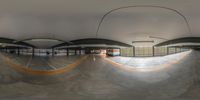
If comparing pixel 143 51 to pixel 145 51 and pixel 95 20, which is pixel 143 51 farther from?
pixel 95 20

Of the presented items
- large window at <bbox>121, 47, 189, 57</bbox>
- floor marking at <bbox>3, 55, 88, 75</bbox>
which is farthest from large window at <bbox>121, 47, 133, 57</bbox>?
floor marking at <bbox>3, 55, 88, 75</bbox>

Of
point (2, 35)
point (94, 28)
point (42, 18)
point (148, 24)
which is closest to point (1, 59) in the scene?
point (2, 35)

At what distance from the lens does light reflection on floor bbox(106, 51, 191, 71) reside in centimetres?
57

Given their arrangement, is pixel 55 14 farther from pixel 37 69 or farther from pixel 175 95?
pixel 175 95

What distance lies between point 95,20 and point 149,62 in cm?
23

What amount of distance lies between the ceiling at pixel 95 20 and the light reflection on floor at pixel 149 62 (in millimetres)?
72

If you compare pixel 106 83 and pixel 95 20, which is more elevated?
pixel 95 20

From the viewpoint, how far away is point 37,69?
0.56 meters

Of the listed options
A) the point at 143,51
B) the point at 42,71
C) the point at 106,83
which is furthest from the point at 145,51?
the point at 42,71

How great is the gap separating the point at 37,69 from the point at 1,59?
11cm

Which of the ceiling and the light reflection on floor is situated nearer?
the ceiling

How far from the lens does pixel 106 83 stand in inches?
21.2

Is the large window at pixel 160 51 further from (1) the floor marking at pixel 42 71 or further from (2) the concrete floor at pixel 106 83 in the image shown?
(1) the floor marking at pixel 42 71

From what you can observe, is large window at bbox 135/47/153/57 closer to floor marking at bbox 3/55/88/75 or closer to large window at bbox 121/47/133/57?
large window at bbox 121/47/133/57
